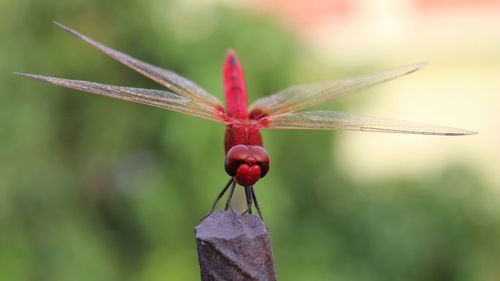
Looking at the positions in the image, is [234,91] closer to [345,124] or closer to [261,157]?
[345,124]

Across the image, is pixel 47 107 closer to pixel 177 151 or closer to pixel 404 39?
pixel 177 151

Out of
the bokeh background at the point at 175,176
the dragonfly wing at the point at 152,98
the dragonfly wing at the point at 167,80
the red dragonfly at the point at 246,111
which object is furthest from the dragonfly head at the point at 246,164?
the bokeh background at the point at 175,176

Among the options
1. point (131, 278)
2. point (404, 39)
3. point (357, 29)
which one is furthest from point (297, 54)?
point (357, 29)

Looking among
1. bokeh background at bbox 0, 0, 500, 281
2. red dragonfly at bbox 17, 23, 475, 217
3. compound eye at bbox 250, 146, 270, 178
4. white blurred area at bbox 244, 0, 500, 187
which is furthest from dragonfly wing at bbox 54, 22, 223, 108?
white blurred area at bbox 244, 0, 500, 187

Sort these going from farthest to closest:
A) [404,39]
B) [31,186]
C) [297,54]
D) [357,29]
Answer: [357,29] < [404,39] < [297,54] < [31,186]

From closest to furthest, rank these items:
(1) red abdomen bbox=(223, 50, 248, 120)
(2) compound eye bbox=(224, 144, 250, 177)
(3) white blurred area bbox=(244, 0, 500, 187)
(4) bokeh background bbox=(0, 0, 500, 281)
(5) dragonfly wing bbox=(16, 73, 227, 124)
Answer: (2) compound eye bbox=(224, 144, 250, 177), (5) dragonfly wing bbox=(16, 73, 227, 124), (1) red abdomen bbox=(223, 50, 248, 120), (4) bokeh background bbox=(0, 0, 500, 281), (3) white blurred area bbox=(244, 0, 500, 187)

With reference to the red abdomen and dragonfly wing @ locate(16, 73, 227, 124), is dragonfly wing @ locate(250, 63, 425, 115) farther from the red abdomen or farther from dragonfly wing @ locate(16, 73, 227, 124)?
dragonfly wing @ locate(16, 73, 227, 124)

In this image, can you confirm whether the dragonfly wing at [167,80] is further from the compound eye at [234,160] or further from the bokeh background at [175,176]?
the bokeh background at [175,176]
